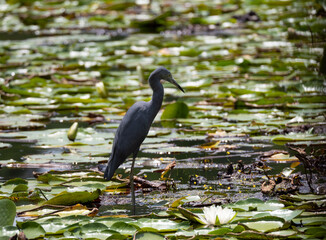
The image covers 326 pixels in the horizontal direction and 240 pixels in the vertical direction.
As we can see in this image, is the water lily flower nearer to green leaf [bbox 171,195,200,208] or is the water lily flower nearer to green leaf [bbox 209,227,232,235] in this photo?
green leaf [bbox 209,227,232,235]

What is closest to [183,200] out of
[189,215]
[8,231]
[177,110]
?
[189,215]

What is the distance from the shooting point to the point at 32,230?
10.3 feet

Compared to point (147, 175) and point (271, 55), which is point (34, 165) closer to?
point (147, 175)

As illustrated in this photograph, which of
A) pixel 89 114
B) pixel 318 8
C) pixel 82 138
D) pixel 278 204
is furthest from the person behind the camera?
pixel 89 114

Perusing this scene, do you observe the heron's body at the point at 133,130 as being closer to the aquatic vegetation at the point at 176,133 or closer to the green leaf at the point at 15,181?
the aquatic vegetation at the point at 176,133

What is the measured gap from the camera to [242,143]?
517 centimetres

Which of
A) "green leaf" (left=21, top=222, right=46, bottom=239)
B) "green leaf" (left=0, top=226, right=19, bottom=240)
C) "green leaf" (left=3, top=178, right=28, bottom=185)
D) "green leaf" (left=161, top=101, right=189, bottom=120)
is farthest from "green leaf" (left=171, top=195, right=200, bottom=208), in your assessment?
"green leaf" (left=161, top=101, right=189, bottom=120)

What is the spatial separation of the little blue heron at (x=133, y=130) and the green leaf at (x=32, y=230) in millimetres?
723

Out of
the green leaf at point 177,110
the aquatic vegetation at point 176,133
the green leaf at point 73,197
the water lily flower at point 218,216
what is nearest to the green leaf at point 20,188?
the aquatic vegetation at point 176,133

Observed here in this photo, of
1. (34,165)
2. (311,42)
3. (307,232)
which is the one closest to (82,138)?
(34,165)

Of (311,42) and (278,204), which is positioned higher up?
(311,42)

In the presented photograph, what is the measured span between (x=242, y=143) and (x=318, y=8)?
48.2 inches

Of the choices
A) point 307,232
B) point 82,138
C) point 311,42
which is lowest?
point 307,232

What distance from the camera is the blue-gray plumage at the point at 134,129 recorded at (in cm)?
386
